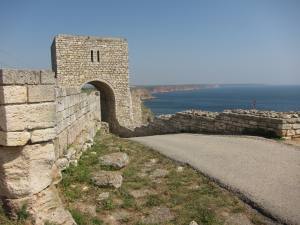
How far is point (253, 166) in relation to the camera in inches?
310

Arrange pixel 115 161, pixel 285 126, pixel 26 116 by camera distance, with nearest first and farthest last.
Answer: pixel 26 116, pixel 115 161, pixel 285 126

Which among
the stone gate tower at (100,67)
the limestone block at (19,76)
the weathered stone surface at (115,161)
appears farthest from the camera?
the stone gate tower at (100,67)

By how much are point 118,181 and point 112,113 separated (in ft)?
60.7

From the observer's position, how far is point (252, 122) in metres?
12.0

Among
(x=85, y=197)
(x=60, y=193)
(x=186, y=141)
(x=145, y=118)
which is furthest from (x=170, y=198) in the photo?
(x=145, y=118)

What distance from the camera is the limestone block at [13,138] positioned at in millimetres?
4863

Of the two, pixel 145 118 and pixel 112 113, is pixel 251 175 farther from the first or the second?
pixel 145 118

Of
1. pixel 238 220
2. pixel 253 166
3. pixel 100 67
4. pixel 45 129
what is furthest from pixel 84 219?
pixel 100 67

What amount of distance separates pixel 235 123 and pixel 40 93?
9.18 m

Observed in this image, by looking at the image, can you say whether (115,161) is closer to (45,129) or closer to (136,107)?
(45,129)

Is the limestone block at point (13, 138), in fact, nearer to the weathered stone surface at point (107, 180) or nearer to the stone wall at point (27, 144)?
the stone wall at point (27, 144)

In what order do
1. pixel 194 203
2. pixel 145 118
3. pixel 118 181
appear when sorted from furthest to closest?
pixel 145 118
pixel 118 181
pixel 194 203

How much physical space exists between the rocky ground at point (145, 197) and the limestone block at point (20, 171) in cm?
39

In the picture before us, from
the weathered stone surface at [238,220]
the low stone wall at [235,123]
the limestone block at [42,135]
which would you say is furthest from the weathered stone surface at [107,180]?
the low stone wall at [235,123]
